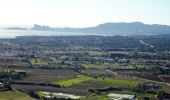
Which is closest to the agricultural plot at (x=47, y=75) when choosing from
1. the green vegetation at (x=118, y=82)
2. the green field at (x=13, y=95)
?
the green vegetation at (x=118, y=82)

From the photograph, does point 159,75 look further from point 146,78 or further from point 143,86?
point 143,86

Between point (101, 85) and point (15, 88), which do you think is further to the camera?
point (101, 85)

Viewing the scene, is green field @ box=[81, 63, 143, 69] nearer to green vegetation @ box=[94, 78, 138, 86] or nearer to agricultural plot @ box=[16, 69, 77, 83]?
agricultural plot @ box=[16, 69, 77, 83]

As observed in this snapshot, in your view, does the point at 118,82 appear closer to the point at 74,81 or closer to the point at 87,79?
the point at 87,79

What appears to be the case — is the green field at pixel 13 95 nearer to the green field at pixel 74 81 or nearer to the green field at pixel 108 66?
the green field at pixel 74 81

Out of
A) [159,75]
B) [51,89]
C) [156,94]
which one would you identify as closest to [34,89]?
[51,89]

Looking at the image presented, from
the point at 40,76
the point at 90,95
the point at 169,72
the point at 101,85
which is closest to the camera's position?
the point at 90,95

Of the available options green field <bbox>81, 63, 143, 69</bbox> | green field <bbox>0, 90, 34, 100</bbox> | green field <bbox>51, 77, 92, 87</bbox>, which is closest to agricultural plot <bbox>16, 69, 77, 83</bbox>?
green field <bbox>51, 77, 92, 87</bbox>

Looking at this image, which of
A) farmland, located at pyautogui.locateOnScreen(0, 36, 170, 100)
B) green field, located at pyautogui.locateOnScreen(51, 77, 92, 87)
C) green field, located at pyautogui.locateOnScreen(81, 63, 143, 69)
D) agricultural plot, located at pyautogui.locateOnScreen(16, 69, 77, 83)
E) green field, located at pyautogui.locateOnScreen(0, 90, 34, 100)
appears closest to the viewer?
green field, located at pyautogui.locateOnScreen(0, 90, 34, 100)

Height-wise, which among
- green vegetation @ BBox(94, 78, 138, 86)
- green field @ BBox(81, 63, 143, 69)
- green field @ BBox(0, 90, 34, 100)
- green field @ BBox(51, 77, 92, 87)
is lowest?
green field @ BBox(81, 63, 143, 69)
